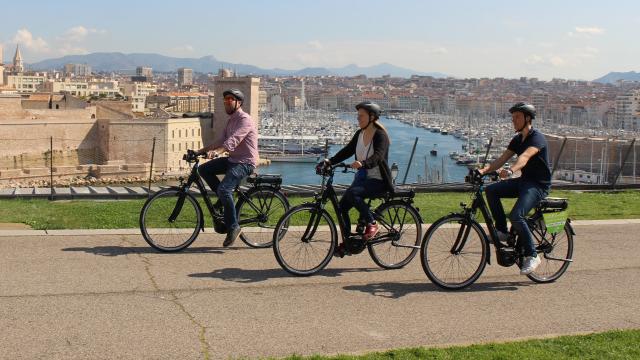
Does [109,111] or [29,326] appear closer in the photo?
[29,326]

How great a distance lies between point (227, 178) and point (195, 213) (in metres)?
0.47

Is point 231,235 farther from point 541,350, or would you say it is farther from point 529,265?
point 541,350

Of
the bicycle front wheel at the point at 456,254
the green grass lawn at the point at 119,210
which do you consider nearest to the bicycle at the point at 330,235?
the bicycle front wheel at the point at 456,254

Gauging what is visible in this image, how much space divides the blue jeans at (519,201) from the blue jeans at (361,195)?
94 centimetres

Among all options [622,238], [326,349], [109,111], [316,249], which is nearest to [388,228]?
[316,249]

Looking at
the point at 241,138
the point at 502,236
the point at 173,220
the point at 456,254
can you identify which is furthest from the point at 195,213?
the point at 502,236

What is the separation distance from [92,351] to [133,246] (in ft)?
9.74

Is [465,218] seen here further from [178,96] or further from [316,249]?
[178,96]

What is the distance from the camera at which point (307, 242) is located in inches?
256

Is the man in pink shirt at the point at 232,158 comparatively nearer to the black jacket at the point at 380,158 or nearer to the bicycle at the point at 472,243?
the black jacket at the point at 380,158

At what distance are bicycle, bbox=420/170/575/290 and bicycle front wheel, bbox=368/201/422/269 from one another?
0.66 meters

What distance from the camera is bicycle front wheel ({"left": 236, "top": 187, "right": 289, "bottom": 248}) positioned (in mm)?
7465

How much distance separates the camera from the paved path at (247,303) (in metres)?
4.59

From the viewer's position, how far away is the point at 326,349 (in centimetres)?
455
